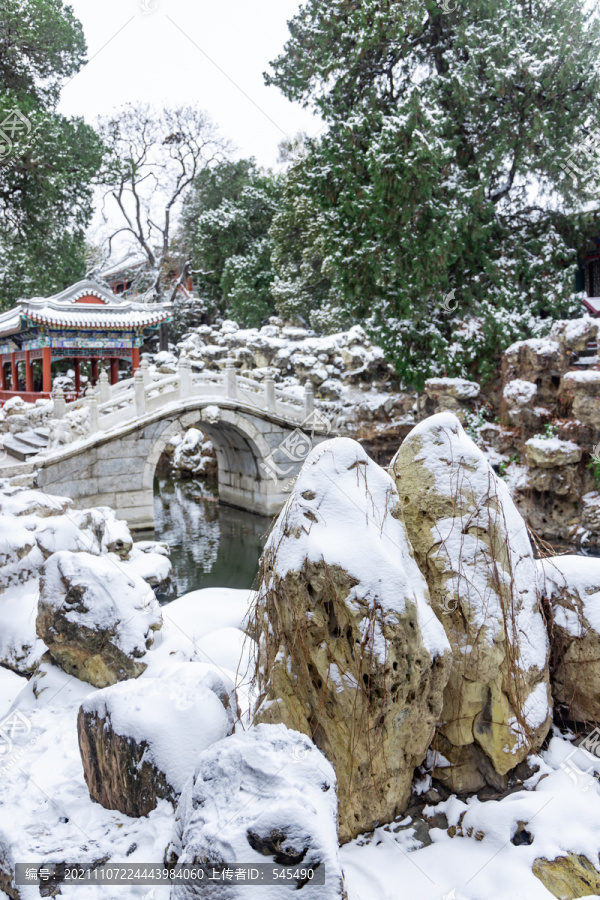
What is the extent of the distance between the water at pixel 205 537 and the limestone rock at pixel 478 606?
6.62 meters

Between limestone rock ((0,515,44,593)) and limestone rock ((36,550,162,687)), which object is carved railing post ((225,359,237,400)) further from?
limestone rock ((36,550,162,687))

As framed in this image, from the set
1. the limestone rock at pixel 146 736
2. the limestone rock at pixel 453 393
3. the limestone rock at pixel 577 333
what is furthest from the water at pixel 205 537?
the limestone rock at pixel 577 333

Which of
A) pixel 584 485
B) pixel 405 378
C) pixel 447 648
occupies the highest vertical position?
pixel 405 378

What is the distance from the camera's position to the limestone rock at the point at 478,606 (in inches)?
101

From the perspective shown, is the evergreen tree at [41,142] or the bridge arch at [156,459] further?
the bridge arch at [156,459]

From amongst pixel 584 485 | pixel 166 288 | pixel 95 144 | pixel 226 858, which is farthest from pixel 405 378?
pixel 166 288

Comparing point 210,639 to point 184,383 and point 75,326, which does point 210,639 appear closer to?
point 184,383

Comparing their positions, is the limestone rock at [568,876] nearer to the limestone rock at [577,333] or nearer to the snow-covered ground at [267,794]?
the snow-covered ground at [267,794]

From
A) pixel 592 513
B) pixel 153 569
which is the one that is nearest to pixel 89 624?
pixel 153 569

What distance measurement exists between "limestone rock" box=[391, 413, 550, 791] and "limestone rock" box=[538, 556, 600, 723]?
0.18m

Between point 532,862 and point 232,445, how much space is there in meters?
14.6

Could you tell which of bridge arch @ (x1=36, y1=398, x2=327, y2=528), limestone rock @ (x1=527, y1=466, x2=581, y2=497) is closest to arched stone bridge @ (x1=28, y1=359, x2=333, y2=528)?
bridge arch @ (x1=36, y1=398, x2=327, y2=528)

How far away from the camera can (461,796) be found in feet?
8.52

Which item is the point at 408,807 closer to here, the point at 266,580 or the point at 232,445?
the point at 266,580
